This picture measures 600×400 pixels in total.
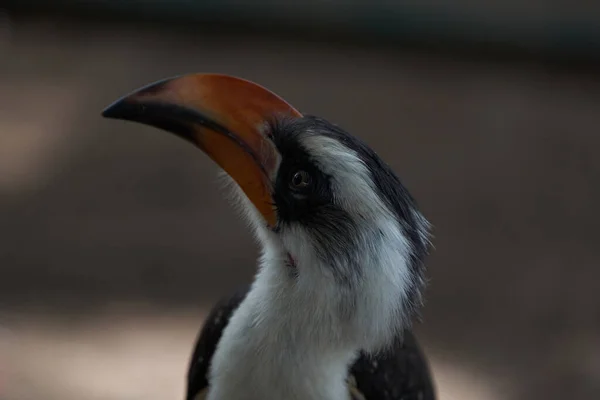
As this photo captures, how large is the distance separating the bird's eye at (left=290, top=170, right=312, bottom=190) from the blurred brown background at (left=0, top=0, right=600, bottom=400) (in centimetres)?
109

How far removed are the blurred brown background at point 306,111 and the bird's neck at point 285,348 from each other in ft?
3.17

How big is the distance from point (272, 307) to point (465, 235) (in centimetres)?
158

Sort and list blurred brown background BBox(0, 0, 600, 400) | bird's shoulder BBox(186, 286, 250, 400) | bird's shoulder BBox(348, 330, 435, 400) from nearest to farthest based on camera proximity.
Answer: bird's shoulder BBox(348, 330, 435, 400) < bird's shoulder BBox(186, 286, 250, 400) < blurred brown background BBox(0, 0, 600, 400)

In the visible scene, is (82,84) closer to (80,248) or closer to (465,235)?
(80,248)

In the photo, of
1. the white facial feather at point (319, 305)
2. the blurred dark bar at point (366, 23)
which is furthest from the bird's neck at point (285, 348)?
the blurred dark bar at point (366, 23)

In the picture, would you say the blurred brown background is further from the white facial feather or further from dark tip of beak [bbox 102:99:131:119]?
dark tip of beak [bbox 102:99:131:119]

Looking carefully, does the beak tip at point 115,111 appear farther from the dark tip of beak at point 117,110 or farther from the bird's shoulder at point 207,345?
the bird's shoulder at point 207,345

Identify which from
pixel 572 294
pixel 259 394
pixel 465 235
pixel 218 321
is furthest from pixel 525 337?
pixel 259 394

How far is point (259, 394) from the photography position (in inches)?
38.2

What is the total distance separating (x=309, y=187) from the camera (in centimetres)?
Answer: 93

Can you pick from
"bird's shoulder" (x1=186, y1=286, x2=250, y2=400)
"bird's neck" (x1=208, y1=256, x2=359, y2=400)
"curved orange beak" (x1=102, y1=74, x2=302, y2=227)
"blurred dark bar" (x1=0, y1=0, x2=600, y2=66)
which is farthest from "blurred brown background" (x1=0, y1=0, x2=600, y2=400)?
"curved orange beak" (x1=102, y1=74, x2=302, y2=227)

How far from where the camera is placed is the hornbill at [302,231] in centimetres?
92

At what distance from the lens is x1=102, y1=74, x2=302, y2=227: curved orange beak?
0.91 meters

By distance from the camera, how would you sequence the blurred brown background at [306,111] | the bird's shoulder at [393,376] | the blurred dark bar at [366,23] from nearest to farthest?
1. the bird's shoulder at [393,376]
2. the blurred brown background at [306,111]
3. the blurred dark bar at [366,23]
